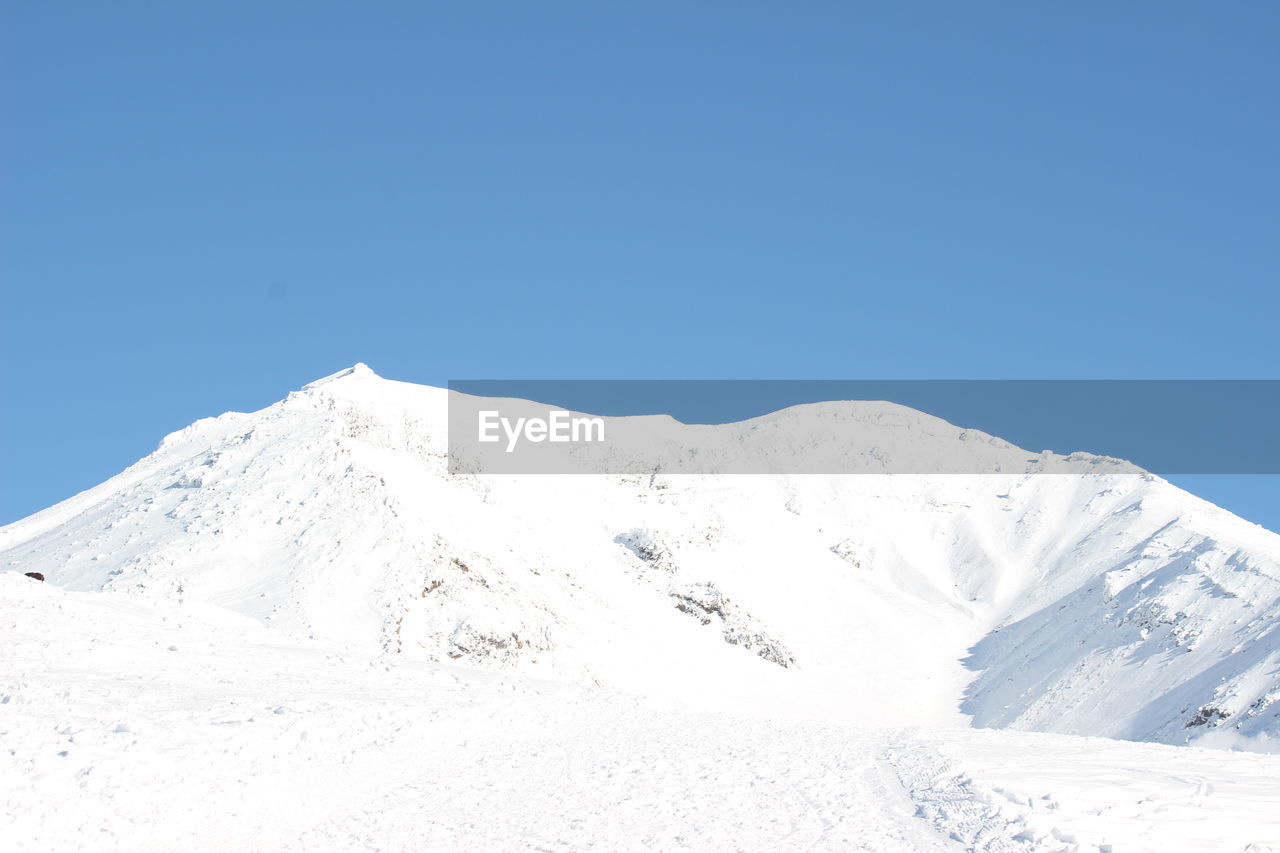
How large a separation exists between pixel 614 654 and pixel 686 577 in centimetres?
1202

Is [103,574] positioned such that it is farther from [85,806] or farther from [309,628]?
[85,806]

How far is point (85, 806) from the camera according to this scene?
11.4 m

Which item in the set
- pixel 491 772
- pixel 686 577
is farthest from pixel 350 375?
pixel 491 772

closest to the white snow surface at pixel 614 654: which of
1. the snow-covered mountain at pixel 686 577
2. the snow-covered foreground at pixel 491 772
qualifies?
the snow-covered foreground at pixel 491 772

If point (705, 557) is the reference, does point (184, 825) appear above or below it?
below

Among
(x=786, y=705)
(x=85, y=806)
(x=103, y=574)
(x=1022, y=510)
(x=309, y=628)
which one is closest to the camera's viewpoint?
(x=85, y=806)

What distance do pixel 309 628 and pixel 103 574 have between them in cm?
996

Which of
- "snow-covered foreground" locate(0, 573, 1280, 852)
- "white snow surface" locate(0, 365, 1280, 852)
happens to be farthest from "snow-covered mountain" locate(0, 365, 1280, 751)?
"snow-covered foreground" locate(0, 573, 1280, 852)

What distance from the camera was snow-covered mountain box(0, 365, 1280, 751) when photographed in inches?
1323

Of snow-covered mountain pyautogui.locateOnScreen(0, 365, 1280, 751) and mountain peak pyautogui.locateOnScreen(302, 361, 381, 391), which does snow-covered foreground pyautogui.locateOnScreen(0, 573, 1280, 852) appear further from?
mountain peak pyautogui.locateOnScreen(302, 361, 381, 391)

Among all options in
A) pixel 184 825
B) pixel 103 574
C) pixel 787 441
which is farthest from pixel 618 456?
pixel 184 825

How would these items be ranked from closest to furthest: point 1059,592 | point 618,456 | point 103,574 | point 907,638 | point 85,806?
point 85,806
point 103,574
point 907,638
point 1059,592
point 618,456

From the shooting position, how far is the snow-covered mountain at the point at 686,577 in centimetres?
3359

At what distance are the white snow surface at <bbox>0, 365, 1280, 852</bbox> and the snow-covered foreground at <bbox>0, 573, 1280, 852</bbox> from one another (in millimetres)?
83
